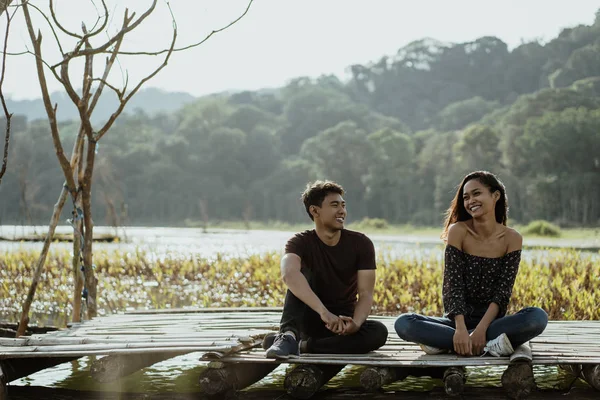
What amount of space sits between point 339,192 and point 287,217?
2049 inches

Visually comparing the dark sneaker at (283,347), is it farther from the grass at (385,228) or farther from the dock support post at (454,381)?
the grass at (385,228)

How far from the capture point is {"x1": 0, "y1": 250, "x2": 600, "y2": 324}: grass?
294 inches

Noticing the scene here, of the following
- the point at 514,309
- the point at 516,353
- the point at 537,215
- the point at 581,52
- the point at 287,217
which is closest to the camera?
the point at 516,353

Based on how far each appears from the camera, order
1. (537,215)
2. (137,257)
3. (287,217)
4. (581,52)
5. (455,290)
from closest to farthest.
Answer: (455,290) → (137,257) → (537,215) → (287,217) → (581,52)

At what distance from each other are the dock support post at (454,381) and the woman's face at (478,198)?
77cm

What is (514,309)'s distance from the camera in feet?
23.7

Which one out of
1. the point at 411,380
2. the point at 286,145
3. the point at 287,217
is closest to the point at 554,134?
the point at 287,217

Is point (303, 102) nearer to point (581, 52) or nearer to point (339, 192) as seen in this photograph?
point (581, 52)

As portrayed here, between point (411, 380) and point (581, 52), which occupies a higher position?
point (581, 52)

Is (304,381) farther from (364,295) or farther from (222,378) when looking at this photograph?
(364,295)

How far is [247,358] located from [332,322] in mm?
448

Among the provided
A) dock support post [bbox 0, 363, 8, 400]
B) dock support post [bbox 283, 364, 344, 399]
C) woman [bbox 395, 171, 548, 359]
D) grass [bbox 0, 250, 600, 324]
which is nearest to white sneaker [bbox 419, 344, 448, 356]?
woman [bbox 395, 171, 548, 359]

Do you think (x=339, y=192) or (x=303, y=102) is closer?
(x=339, y=192)

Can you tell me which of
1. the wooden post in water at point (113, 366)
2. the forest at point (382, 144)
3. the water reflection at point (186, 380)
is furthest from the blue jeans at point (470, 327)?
the forest at point (382, 144)
